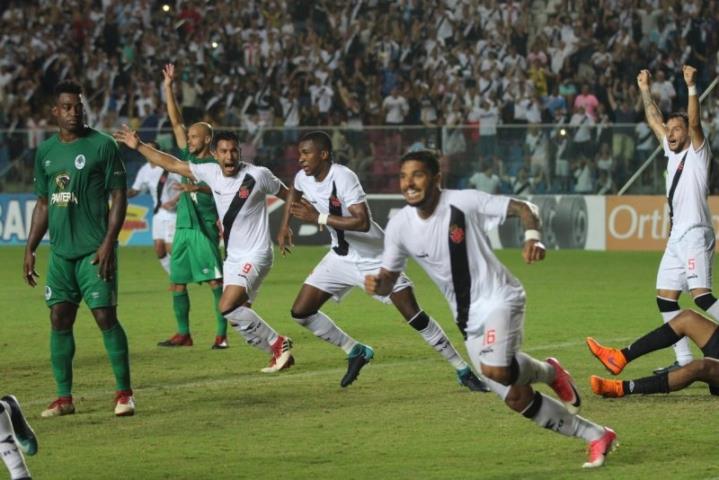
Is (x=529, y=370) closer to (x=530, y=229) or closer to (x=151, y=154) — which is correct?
(x=530, y=229)

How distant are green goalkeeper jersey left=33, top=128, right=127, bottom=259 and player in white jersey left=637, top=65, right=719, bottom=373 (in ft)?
14.0

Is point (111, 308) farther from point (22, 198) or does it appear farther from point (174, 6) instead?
point (174, 6)

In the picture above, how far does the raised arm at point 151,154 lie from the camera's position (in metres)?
10.6

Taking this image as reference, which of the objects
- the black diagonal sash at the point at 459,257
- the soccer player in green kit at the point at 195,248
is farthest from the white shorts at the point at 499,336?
the soccer player in green kit at the point at 195,248

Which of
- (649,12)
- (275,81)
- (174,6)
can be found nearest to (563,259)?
(649,12)

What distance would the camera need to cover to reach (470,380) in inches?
427

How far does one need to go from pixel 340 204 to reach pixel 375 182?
15.6 metres

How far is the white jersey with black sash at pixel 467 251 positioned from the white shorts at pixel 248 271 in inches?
154

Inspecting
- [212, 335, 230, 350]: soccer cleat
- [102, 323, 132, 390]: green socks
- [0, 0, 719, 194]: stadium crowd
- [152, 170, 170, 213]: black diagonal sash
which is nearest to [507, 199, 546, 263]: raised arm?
[102, 323, 132, 390]: green socks

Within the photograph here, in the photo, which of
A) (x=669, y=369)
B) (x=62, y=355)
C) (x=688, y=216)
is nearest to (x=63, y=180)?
(x=62, y=355)

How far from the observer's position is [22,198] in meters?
29.0

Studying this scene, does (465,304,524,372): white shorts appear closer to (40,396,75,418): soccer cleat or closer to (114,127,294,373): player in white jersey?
(40,396,75,418): soccer cleat

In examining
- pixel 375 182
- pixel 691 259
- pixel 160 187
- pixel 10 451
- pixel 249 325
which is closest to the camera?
pixel 10 451

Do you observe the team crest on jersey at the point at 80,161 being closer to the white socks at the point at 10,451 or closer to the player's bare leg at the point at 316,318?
the player's bare leg at the point at 316,318
